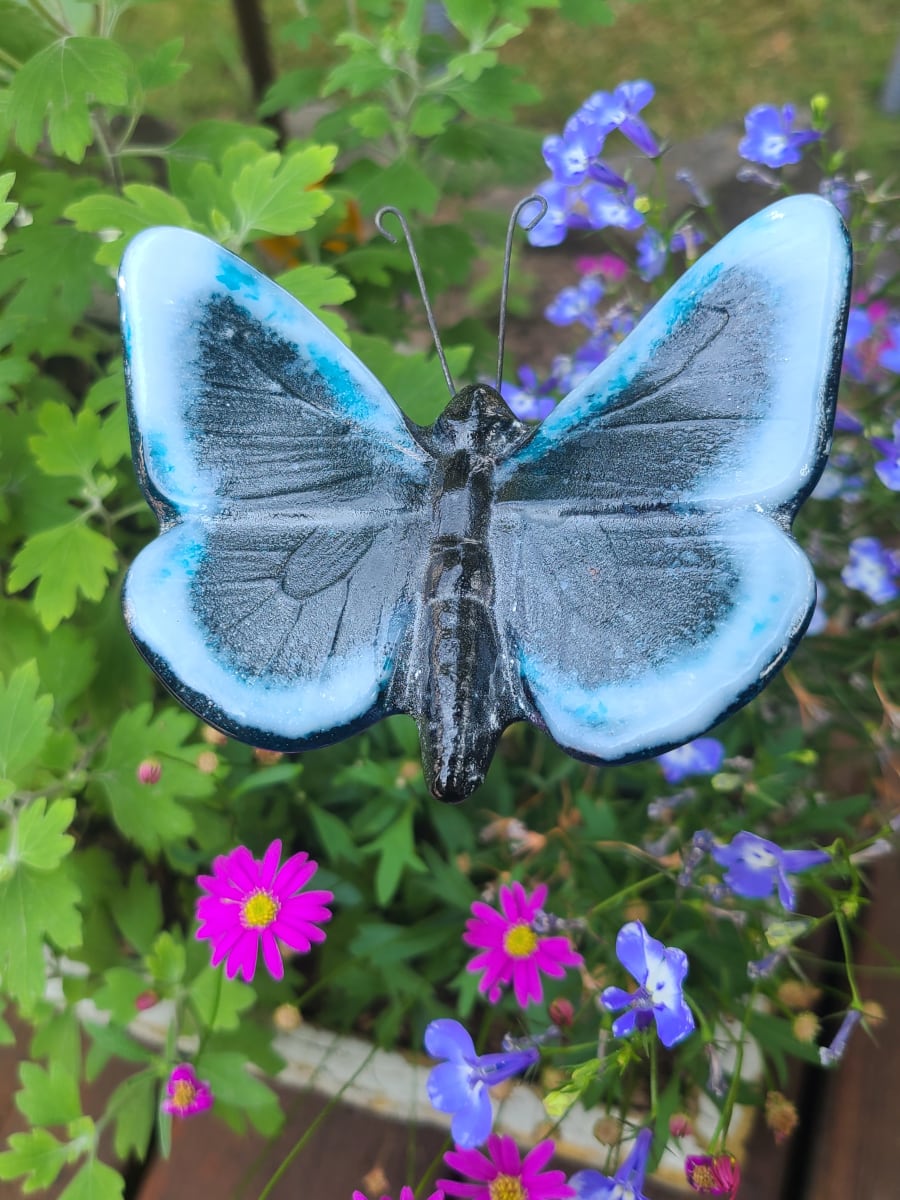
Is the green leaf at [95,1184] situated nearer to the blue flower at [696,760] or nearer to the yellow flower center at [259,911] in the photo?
the yellow flower center at [259,911]

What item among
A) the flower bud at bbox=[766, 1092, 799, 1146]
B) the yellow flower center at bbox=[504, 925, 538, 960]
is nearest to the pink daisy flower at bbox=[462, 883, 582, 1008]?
the yellow flower center at bbox=[504, 925, 538, 960]

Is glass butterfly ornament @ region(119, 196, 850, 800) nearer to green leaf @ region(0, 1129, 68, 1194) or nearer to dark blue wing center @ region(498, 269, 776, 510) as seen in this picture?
dark blue wing center @ region(498, 269, 776, 510)

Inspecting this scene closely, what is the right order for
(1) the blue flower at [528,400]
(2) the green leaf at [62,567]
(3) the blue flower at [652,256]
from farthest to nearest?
(1) the blue flower at [528,400] → (3) the blue flower at [652,256] → (2) the green leaf at [62,567]

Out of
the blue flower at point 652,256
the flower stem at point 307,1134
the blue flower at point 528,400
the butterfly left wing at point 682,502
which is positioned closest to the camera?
the butterfly left wing at point 682,502

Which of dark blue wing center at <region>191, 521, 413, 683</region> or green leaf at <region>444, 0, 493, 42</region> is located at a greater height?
green leaf at <region>444, 0, 493, 42</region>

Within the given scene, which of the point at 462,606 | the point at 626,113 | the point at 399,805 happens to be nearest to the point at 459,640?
the point at 462,606

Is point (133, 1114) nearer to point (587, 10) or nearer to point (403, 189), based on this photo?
point (403, 189)

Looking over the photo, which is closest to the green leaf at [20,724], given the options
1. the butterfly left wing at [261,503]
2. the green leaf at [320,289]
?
the butterfly left wing at [261,503]
